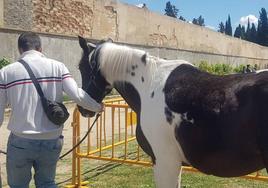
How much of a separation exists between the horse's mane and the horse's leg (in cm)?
79

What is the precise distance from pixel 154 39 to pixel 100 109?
918 inches

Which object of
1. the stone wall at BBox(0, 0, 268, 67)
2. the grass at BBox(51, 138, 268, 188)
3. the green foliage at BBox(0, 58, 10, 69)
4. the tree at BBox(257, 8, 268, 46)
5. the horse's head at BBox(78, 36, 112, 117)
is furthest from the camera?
the tree at BBox(257, 8, 268, 46)

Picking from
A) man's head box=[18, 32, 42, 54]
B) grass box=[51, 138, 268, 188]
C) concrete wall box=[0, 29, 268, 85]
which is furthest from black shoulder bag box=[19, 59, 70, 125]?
concrete wall box=[0, 29, 268, 85]

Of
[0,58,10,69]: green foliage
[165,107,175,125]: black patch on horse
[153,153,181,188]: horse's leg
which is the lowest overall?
[153,153,181,188]: horse's leg

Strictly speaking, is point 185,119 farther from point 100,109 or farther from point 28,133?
point 28,133

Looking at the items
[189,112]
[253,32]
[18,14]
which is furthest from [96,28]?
[253,32]

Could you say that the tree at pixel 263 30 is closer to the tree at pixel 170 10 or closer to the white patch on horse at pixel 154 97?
the tree at pixel 170 10

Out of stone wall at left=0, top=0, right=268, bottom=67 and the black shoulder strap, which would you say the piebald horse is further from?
stone wall at left=0, top=0, right=268, bottom=67

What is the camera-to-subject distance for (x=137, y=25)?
24062 mm

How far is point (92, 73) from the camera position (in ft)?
11.5

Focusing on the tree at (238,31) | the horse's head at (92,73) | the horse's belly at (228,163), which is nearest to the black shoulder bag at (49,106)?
the horse's head at (92,73)

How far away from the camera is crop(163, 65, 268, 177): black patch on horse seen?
8.61 ft

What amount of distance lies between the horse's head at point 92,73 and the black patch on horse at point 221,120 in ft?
2.39

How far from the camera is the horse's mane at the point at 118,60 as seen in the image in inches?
132
